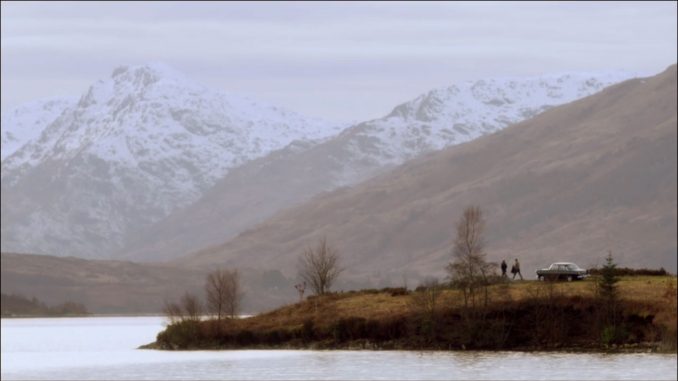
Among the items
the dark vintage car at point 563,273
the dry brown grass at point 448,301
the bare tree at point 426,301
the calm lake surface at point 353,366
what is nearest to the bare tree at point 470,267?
the dry brown grass at point 448,301

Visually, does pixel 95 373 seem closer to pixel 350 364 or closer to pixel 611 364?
pixel 350 364

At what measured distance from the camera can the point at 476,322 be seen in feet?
535

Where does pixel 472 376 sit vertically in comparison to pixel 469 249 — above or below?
below

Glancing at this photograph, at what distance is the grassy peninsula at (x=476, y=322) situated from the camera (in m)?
156

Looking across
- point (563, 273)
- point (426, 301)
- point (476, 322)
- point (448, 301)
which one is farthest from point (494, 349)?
point (563, 273)

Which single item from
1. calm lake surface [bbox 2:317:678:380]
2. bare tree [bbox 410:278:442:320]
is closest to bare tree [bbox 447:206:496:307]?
bare tree [bbox 410:278:442:320]

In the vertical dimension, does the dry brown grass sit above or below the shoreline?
above

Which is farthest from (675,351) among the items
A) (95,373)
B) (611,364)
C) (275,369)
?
(95,373)

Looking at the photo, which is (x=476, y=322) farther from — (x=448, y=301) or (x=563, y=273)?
(x=563, y=273)

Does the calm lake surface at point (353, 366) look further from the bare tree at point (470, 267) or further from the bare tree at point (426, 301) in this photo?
the bare tree at point (470, 267)

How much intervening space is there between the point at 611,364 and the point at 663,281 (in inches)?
1703

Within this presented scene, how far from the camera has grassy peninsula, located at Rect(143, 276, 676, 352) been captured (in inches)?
6142

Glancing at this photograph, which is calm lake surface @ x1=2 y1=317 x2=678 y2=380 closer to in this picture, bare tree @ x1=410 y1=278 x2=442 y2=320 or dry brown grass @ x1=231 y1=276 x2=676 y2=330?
bare tree @ x1=410 y1=278 x2=442 y2=320

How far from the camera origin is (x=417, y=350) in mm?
161875
